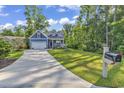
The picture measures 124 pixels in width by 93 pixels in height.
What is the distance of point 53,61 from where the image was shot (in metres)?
5.50

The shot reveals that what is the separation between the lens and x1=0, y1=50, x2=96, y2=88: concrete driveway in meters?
5.06

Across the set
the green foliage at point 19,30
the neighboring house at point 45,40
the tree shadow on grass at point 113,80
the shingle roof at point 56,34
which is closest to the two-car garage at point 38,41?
the neighboring house at point 45,40

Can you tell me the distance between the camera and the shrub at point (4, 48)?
5.28 meters

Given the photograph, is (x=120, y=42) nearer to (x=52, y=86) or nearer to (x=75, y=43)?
(x=75, y=43)

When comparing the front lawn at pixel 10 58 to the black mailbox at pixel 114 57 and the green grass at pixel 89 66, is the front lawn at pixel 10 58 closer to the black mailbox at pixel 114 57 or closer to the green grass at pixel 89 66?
the green grass at pixel 89 66

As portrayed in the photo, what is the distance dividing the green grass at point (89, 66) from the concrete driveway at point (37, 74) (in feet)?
0.37

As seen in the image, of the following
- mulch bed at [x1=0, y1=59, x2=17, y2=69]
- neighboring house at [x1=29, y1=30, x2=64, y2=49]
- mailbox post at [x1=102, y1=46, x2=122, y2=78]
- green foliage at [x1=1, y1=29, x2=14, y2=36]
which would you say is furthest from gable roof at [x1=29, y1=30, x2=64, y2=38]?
mailbox post at [x1=102, y1=46, x2=122, y2=78]

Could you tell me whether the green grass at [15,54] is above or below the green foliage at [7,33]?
below

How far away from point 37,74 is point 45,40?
67 cm

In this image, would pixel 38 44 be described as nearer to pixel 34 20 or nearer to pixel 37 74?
pixel 34 20

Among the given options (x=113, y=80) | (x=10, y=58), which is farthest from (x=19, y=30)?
(x=113, y=80)

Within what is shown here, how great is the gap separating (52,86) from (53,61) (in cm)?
60

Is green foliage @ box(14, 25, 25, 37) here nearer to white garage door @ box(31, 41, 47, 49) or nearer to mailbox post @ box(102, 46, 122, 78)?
white garage door @ box(31, 41, 47, 49)
